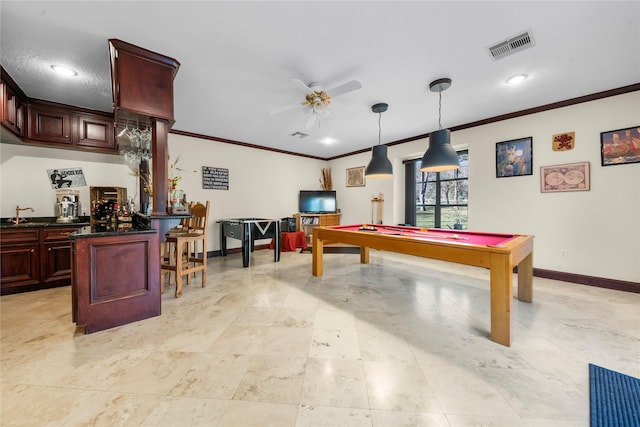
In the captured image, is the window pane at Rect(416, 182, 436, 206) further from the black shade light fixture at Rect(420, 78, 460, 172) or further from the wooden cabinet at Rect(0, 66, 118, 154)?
the wooden cabinet at Rect(0, 66, 118, 154)

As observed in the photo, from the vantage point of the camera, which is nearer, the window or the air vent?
the air vent

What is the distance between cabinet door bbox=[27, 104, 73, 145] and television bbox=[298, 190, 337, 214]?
177 inches

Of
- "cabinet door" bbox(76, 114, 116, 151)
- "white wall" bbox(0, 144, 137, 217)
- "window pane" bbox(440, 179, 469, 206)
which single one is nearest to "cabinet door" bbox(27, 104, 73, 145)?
"cabinet door" bbox(76, 114, 116, 151)

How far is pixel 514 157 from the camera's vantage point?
12.3ft

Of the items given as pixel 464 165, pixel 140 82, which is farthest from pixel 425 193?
pixel 140 82

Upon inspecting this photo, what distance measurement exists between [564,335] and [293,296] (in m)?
2.52

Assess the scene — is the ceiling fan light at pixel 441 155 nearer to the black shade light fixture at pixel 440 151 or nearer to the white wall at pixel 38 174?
the black shade light fixture at pixel 440 151

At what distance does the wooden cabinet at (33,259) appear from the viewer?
282cm

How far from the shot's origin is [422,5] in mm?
1715

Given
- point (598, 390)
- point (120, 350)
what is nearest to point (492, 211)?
point (598, 390)

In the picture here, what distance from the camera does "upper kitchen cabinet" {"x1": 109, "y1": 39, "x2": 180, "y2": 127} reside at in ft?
6.88

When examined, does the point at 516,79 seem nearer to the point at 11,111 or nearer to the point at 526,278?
the point at 526,278

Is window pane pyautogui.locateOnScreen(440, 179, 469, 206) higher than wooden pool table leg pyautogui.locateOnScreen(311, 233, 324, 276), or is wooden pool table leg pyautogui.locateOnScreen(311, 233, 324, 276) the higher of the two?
window pane pyautogui.locateOnScreen(440, 179, 469, 206)

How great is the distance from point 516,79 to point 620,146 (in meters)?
1.67
